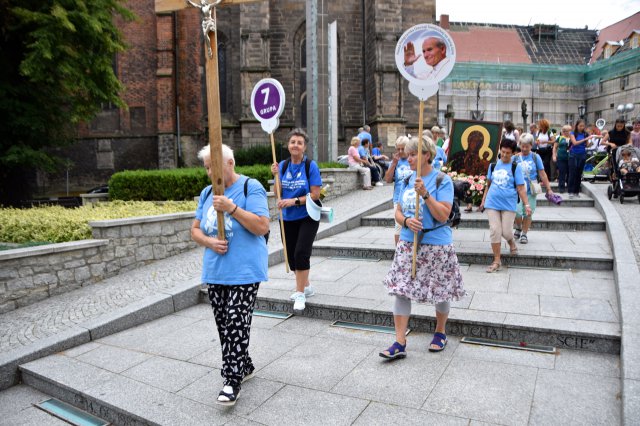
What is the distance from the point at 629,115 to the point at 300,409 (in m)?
51.1

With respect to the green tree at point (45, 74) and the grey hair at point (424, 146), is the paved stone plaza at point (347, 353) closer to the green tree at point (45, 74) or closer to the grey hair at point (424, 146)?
the grey hair at point (424, 146)

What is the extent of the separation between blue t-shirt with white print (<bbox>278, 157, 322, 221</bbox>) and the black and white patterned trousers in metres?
2.09

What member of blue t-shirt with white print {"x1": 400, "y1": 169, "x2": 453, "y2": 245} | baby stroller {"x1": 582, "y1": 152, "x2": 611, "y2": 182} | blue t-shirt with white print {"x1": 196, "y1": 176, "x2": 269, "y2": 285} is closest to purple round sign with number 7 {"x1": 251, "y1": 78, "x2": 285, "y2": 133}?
blue t-shirt with white print {"x1": 400, "y1": 169, "x2": 453, "y2": 245}

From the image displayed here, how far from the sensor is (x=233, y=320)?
3834 mm

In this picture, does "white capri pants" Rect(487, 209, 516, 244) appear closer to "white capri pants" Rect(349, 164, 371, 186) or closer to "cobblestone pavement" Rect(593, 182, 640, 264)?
"cobblestone pavement" Rect(593, 182, 640, 264)

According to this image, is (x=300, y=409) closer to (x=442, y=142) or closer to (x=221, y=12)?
(x=442, y=142)

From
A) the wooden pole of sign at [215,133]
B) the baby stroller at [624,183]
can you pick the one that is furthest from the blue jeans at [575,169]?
the wooden pole of sign at [215,133]

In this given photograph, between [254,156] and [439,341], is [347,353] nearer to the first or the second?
[439,341]

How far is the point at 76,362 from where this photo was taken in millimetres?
5039

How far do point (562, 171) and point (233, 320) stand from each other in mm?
11616

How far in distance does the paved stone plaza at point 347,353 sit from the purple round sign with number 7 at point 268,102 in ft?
7.23

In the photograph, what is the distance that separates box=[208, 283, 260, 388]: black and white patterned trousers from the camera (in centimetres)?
382

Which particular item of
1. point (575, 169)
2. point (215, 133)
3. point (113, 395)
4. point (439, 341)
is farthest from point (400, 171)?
point (575, 169)

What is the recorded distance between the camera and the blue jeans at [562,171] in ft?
42.1
